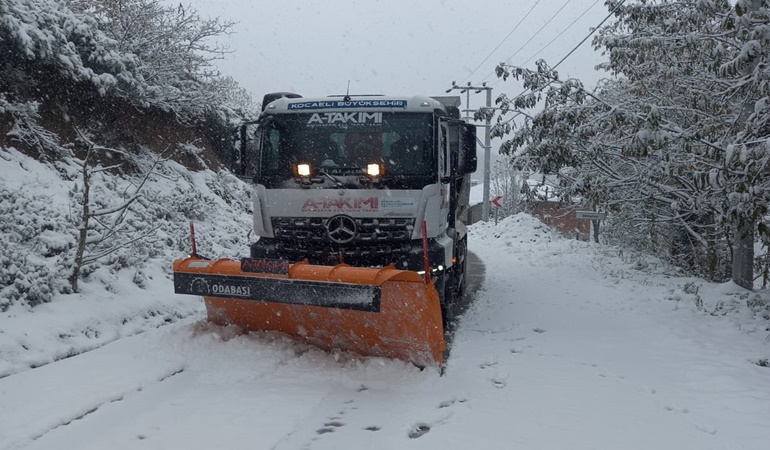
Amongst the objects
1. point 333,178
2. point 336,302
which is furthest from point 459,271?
point 336,302

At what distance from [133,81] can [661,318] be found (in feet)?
33.1

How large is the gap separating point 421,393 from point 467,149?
131 inches

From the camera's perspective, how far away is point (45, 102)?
10234 millimetres

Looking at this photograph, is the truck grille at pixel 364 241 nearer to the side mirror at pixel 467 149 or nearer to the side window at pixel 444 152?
the side window at pixel 444 152

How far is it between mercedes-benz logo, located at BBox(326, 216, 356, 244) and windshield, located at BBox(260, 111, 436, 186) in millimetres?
547

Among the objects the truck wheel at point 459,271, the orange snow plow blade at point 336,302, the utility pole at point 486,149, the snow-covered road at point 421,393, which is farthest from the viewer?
the utility pole at point 486,149

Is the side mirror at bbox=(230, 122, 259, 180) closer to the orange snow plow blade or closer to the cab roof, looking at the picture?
the cab roof

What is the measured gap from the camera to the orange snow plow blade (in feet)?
16.5

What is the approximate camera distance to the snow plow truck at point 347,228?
5.13 m

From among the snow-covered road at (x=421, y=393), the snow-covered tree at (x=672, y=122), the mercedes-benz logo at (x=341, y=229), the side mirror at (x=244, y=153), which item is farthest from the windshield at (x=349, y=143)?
the snow-covered tree at (x=672, y=122)

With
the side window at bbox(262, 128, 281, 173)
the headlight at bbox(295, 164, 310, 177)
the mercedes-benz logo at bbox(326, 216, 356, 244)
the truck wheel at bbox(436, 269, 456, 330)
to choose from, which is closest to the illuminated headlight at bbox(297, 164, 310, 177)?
the headlight at bbox(295, 164, 310, 177)

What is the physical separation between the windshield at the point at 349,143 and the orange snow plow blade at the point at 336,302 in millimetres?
1535

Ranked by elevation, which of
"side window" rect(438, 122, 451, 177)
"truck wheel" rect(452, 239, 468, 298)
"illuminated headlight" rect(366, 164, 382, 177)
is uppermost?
"side window" rect(438, 122, 451, 177)

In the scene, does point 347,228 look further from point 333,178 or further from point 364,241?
point 333,178
